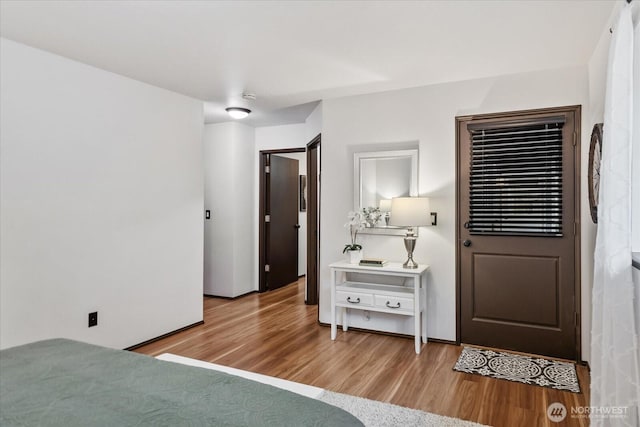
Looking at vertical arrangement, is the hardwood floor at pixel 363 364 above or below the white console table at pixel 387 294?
below

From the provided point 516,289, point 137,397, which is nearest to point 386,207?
point 516,289

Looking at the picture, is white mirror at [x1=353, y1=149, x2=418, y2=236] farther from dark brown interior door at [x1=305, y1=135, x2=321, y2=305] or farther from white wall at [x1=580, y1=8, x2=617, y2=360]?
white wall at [x1=580, y1=8, x2=617, y2=360]

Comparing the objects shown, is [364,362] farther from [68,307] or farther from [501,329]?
[68,307]

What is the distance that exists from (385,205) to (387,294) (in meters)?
0.86

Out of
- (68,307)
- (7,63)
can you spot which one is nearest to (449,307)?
(68,307)

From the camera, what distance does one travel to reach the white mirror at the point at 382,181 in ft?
12.6

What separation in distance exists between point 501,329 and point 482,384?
845 mm

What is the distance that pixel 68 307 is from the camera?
3107mm

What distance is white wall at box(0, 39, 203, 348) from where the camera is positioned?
9.20 ft

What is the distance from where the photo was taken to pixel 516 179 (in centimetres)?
343

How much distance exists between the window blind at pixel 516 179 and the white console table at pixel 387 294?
72 centimetres

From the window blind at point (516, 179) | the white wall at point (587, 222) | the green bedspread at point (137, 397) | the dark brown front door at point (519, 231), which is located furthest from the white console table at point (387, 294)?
the green bedspread at point (137, 397)

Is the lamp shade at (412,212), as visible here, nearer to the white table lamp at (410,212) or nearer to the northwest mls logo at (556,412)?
the white table lamp at (410,212)

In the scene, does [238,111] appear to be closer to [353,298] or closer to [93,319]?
[353,298]
